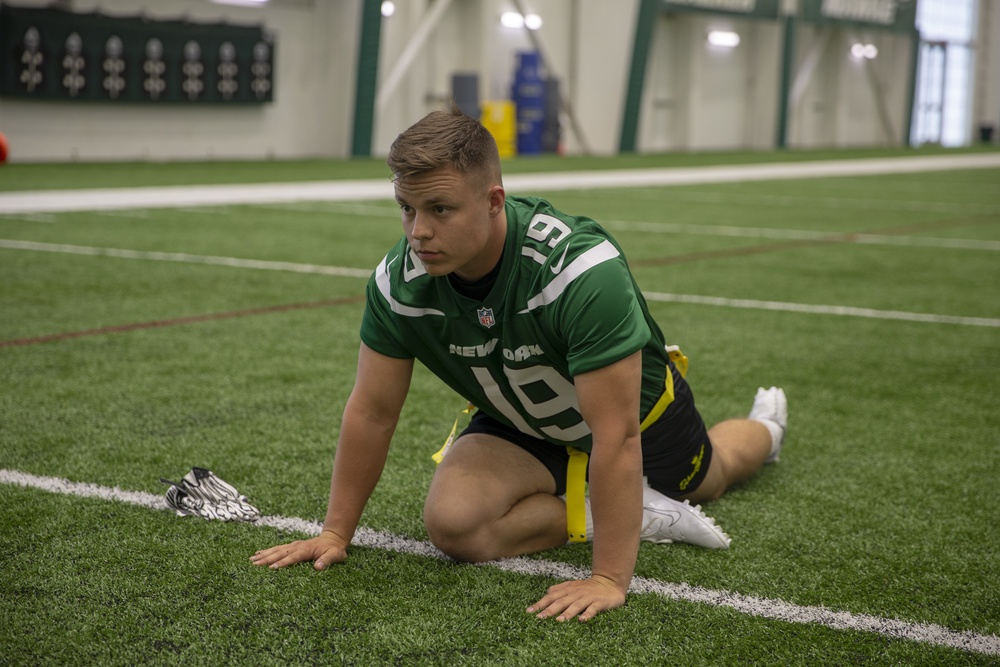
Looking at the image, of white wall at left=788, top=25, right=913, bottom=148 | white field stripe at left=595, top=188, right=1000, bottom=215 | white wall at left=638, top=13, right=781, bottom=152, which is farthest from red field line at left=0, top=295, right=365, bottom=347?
white wall at left=788, top=25, right=913, bottom=148

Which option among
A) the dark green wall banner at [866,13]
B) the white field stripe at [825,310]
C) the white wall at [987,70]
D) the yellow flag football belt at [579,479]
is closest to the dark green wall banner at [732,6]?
the dark green wall banner at [866,13]

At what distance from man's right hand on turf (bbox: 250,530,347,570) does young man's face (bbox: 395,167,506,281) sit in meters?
0.68

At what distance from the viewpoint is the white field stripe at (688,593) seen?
83.0 inches

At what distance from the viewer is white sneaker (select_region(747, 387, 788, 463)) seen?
3.25m

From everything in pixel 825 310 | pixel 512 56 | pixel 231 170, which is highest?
pixel 512 56

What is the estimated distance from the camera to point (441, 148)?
2004mm

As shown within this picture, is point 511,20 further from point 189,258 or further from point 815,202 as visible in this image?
point 189,258

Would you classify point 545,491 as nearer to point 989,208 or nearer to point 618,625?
point 618,625

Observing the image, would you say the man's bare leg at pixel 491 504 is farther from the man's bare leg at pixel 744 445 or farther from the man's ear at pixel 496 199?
the man's ear at pixel 496 199

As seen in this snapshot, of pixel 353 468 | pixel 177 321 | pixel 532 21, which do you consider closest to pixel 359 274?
pixel 177 321

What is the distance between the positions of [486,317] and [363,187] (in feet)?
39.8

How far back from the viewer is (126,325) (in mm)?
5125

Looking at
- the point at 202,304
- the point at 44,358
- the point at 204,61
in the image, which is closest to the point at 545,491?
the point at 44,358

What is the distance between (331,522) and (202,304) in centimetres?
357
